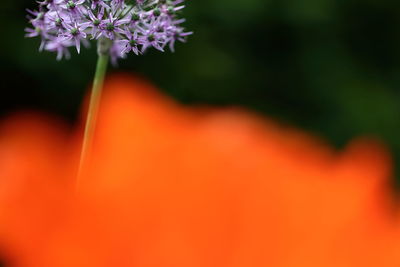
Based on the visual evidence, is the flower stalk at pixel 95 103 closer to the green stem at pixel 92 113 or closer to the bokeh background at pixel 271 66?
the green stem at pixel 92 113

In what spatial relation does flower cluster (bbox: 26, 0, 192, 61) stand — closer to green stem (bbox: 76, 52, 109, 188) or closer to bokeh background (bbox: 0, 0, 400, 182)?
green stem (bbox: 76, 52, 109, 188)

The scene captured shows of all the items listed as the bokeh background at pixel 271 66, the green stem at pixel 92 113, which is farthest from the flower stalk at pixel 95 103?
the bokeh background at pixel 271 66

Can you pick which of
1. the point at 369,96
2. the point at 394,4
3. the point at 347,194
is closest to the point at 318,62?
the point at 369,96

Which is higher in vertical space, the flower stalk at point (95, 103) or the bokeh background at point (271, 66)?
the bokeh background at point (271, 66)

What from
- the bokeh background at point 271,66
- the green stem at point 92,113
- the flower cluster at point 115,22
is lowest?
the green stem at point 92,113

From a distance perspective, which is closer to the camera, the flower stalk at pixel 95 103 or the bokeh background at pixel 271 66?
the flower stalk at pixel 95 103

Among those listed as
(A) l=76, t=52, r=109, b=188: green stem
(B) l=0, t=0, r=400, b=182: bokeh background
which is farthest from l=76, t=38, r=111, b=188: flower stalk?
(B) l=0, t=0, r=400, b=182: bokeh background

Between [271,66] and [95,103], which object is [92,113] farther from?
[271,66]
